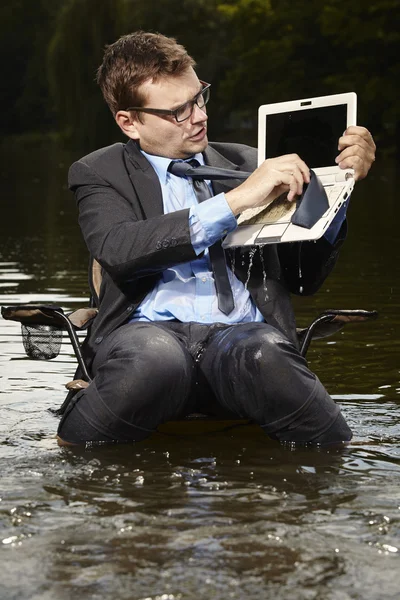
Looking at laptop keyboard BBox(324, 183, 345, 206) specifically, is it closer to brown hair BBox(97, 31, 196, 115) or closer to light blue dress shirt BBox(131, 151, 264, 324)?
light blue dress shirt BBox(131, 151, 264, 324)

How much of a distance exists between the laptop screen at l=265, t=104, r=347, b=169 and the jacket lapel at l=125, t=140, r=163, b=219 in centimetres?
44

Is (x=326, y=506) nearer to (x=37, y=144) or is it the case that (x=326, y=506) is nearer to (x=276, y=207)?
(x=276, y=207)

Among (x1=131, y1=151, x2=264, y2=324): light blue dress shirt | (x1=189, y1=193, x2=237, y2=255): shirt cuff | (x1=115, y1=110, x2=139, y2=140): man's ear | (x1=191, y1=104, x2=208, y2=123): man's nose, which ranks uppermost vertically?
(x1=191, y1=104, x2=208, y2=123): man's nose

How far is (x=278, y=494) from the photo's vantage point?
14.9 feet

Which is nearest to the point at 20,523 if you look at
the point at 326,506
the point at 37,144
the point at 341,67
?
the point at 326,506

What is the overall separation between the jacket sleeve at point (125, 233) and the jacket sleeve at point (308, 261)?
0.48m

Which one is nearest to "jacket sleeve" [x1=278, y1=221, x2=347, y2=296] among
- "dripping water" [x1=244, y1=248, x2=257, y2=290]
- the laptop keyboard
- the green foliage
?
"dripping water" [x1=244, y1=248, x2=257, y2=290]

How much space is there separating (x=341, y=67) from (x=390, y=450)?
161 ft

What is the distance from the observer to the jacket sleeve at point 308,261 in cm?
526

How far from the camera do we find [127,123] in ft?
17.6

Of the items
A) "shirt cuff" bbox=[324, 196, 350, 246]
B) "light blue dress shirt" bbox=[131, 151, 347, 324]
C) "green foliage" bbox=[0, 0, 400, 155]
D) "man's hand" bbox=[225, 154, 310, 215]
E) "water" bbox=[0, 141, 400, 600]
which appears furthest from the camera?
"green foliage" bbox=[0, 0, 400, 155]

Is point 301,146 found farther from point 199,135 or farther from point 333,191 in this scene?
point 199,135

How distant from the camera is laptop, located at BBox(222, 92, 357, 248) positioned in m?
4.93

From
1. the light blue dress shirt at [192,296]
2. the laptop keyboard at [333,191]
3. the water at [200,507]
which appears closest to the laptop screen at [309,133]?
the laptop keyboard at [333,191]
